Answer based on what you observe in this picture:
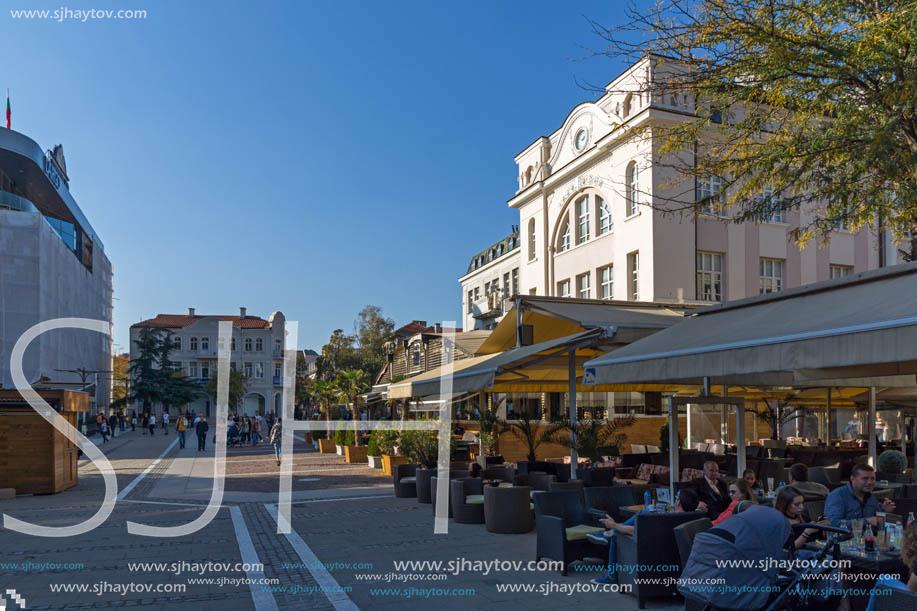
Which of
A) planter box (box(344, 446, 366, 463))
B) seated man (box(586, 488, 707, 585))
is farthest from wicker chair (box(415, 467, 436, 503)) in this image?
planter box (box(344, 446, 366, 463))

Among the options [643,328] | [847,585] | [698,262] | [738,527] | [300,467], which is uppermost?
[698,262]

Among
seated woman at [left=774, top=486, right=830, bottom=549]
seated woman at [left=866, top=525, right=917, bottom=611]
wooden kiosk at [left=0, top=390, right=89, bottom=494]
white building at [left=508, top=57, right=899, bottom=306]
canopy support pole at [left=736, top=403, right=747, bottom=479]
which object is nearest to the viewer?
seated woman at [left=866, top=525, right=917, bottom=611]

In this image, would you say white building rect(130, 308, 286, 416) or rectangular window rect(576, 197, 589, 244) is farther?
white building rect(130, 308, 286, 416)

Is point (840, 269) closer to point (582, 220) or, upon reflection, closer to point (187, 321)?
point (582, 220)

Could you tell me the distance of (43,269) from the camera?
36000 mm

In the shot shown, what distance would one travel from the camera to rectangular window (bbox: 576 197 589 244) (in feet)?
103

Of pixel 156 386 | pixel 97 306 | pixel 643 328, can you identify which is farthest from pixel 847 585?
pixel 156 386

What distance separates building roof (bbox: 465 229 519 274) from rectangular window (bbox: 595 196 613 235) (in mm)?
13400

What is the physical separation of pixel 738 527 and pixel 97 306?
59.5 metres

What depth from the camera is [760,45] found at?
32.8 ft

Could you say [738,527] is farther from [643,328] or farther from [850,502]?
[643,328]

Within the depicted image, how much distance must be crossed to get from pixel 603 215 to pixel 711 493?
24.2 meters

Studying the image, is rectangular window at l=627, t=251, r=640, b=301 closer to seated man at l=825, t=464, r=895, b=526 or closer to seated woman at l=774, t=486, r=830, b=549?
seated man at l=825, t=464, r=895, b=526

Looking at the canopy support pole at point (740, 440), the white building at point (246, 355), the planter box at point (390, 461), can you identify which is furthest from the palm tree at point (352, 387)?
the white building at point (246, 355)
